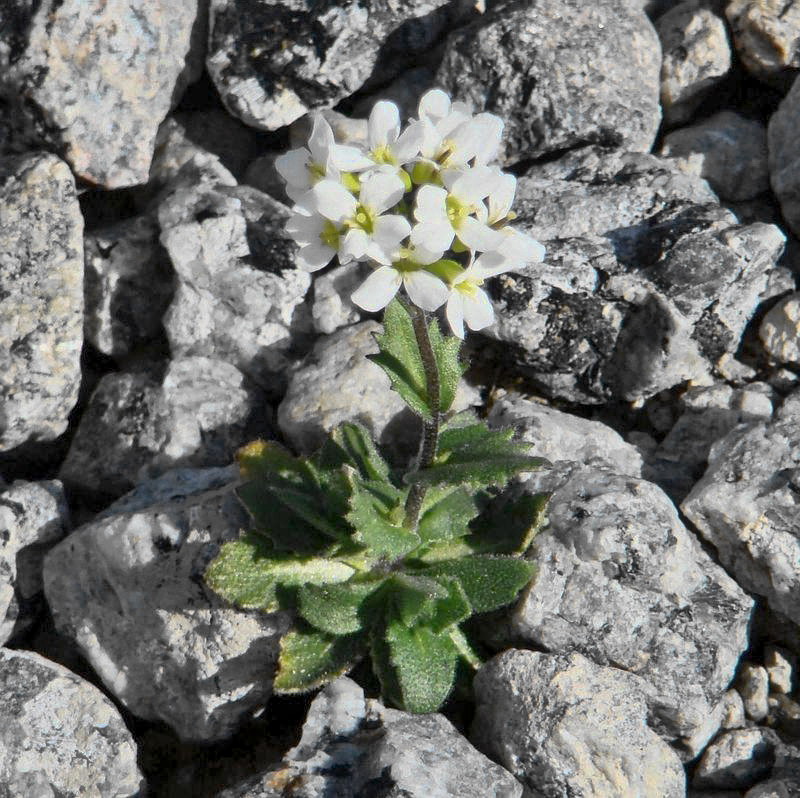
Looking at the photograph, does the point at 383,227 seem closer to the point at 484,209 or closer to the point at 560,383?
the point at 484,209

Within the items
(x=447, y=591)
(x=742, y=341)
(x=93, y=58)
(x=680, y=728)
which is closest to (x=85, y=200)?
(x=93, y=58)

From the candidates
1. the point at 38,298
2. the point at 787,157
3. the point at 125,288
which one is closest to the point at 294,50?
the point at 125,288

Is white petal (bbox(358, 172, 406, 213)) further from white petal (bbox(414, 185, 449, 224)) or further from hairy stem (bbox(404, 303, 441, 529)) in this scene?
hairy stem (bbox(404, 303, 441, 529))

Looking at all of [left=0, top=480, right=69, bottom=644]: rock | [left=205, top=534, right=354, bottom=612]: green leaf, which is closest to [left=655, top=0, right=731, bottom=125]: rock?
[left=205, top=534, right=354, bottom=612]: green leaf

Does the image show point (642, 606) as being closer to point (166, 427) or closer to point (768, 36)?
point (166, 427)

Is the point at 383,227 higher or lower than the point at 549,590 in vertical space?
higher

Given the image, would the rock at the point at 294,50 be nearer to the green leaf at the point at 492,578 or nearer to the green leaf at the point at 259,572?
the green leaf at the point at 259,572
